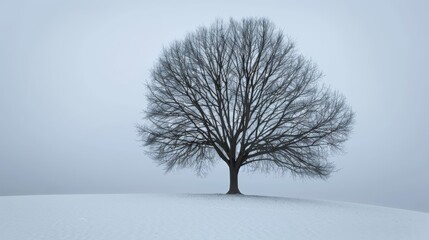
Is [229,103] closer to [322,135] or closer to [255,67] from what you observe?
[255,67]

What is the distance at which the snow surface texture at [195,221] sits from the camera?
15.3 meters

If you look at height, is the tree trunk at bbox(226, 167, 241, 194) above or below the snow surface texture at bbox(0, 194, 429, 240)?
above

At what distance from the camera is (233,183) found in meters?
28.8

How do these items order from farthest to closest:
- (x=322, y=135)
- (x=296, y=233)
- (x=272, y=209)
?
(x=322, y=135) → (x=272, y=209) → (x=296, y=233)

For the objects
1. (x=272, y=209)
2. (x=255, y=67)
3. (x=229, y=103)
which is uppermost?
(x=255, y=67)

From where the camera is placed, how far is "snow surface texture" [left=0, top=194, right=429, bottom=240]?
1527 cm

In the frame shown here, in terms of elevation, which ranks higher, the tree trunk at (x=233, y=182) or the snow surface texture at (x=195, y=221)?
the tree trunk at (x=233, y=182)

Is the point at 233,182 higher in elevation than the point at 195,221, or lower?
higher

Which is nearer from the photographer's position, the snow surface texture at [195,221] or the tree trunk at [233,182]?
the snow surface texture at [195,221]

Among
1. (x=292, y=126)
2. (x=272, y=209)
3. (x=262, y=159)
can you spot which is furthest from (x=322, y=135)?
(x=272, y=209)

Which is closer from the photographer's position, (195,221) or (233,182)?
(195,221)

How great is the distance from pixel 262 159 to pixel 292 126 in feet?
8.34

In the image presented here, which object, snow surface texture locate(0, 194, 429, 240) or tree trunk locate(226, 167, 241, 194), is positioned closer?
snow surface texture locate(0, 194, 429, 240)

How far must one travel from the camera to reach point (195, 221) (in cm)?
1708
